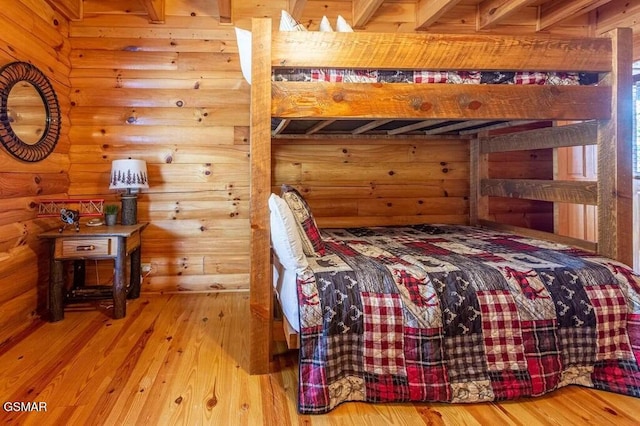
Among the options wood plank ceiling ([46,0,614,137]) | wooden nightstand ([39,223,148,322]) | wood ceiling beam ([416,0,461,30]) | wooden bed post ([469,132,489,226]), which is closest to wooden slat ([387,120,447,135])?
wood plank ceiling ([46,0,614,137])

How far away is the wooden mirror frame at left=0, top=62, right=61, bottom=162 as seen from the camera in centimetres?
224

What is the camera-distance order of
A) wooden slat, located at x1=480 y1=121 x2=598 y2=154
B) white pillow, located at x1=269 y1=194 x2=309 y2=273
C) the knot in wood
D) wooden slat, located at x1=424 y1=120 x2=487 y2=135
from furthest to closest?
wooden slat, located at x1=424 y1=120 x2=487 y2=135, wooden slat, located at x1=480 y1=121 x2=598 y2=154, the knot in wood, white pillow, located at x1=269 y1=194 x2=309 y2=273

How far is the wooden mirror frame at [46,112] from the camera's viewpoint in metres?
2.24

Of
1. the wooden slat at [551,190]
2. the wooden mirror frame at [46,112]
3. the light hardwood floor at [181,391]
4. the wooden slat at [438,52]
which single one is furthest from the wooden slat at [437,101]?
the wooden mirror frame at [46,112]

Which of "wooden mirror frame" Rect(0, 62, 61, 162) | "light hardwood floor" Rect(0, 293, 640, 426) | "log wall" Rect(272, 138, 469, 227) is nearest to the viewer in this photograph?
"light hardwood floor" Rect(0, 293, 640, 426)

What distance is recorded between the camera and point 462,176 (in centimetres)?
357

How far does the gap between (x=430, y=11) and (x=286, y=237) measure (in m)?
2.45

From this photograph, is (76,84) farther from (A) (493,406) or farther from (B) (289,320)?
(A) (493,406)

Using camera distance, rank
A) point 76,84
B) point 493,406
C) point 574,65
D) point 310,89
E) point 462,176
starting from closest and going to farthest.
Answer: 1. point 493,406
2. point 310,89
3. point 574,65
4. point 76,84
5. point 462,176

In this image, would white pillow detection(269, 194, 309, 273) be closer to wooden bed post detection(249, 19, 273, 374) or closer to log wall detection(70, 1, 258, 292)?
wooden bed post detection(249, 19, 273, 374)

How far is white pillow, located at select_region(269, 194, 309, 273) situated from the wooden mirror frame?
1750 millimetres

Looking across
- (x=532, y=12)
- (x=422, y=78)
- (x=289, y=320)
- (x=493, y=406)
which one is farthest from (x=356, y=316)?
(x=532, y=12)

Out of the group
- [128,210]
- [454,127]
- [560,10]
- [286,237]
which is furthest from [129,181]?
[560,10]

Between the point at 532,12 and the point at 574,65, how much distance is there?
195 centimetres
